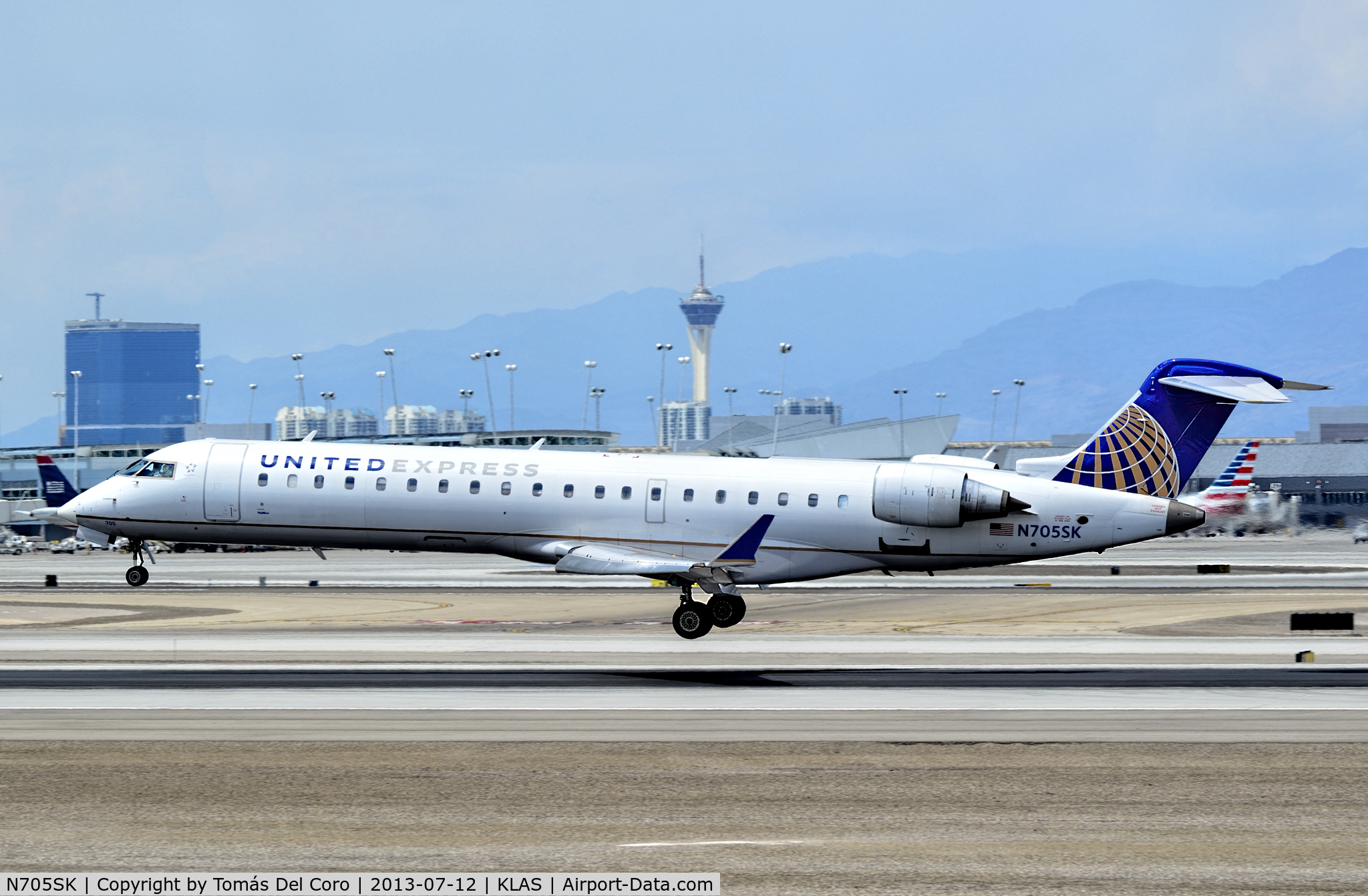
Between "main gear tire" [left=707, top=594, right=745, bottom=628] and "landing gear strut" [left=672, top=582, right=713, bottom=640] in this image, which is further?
"main gear tire" [left=707, top=594, right=745, bottom=628]

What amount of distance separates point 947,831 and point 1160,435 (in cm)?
2386

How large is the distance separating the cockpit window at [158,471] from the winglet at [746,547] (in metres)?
14.8

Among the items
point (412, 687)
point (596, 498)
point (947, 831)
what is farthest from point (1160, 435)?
point (947, 831)

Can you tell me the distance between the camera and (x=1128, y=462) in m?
34.8

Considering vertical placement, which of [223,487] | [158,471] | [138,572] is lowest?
[138,572]

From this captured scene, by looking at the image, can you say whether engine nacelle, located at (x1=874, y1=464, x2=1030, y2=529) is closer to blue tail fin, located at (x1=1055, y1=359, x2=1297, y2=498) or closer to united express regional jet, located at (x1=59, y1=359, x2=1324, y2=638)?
united express regional jet, located at (x1=59, y1=359, x2=1324, y2=638)

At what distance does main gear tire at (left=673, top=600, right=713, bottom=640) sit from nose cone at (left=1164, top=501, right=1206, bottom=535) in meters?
11.3

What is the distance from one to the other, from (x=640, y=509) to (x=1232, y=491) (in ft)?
126

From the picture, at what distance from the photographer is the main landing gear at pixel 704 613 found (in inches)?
1227

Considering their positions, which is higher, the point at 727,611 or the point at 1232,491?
the point at 1232,491

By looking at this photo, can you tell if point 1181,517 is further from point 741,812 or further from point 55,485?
point 55,485

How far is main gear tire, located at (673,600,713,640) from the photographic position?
31.1 m

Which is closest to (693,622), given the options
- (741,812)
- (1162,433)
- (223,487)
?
(223,487)

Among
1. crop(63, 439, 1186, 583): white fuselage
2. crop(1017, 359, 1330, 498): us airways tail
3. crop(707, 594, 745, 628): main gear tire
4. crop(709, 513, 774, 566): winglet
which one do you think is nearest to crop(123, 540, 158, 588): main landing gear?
crop(63, 439, 1186, 583): white fuselage
